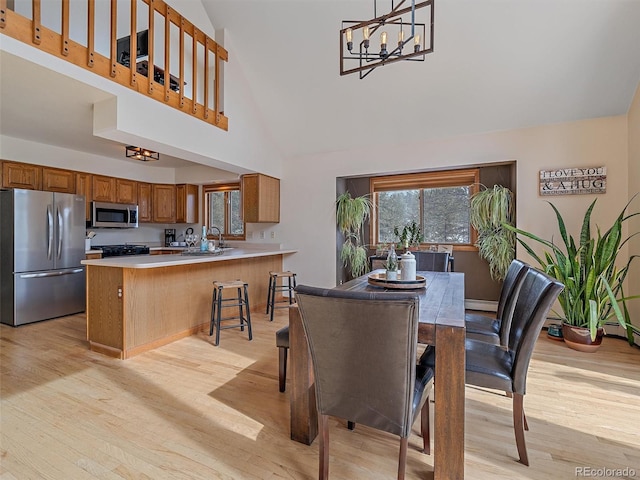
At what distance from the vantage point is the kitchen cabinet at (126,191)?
17.6 feet

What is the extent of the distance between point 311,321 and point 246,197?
3979mm

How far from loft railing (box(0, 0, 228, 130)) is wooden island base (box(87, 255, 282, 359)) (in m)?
1.78

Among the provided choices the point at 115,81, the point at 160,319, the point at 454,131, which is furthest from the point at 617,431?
the point at 115,81

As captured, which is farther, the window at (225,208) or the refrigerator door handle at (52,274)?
the window at (225,208)

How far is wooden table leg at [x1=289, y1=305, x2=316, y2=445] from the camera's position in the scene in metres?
1.64

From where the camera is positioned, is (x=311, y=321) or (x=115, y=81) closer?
(x=311, y=321)

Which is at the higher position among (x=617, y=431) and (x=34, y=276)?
(x=34, y=276)

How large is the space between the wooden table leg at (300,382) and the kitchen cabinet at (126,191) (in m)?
5.08

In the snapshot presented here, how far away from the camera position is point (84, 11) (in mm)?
3676

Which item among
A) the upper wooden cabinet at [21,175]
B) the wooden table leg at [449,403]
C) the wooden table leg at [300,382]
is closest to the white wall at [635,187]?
the wooden table leg at [449,403]

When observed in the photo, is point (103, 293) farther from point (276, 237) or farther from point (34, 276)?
point (276, 237)

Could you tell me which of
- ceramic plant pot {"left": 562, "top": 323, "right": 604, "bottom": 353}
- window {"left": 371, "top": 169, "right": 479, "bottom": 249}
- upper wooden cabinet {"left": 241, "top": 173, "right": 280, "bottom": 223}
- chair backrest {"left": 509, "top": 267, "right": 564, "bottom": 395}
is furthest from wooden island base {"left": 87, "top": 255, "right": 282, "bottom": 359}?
ceramic plant pot {"left": 562, "top": 323, "right": 604, "bottom": 353}

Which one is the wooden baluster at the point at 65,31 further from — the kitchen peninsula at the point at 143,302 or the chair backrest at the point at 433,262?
the chair backrest at the point at 433,262

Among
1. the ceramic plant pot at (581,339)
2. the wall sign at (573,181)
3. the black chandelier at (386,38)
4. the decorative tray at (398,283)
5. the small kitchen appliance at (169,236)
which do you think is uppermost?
the black chandelier at (386,38)
